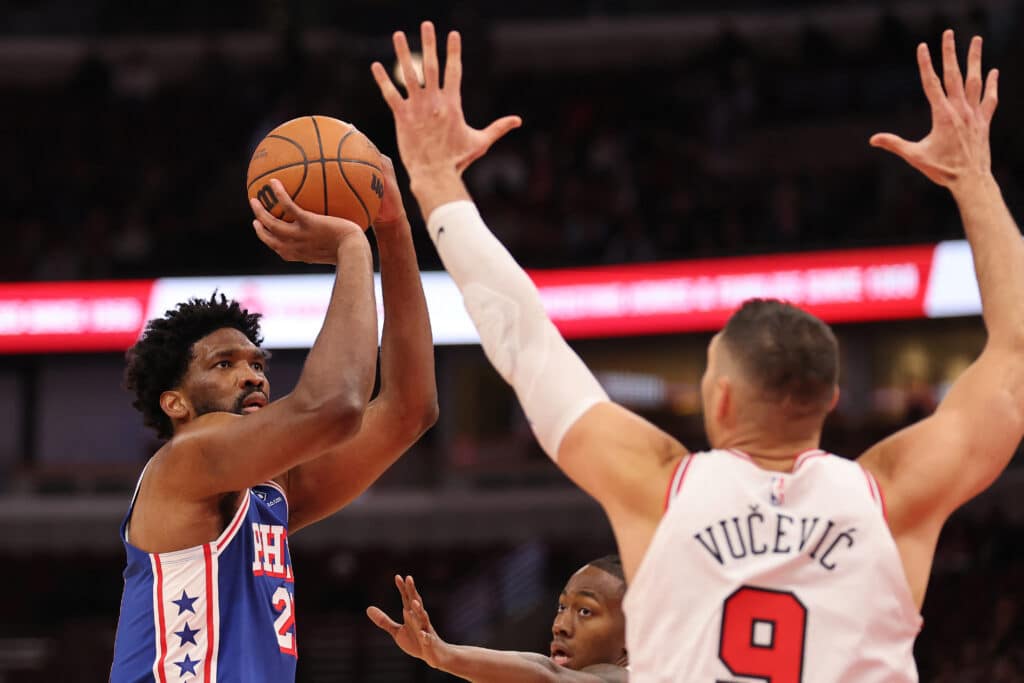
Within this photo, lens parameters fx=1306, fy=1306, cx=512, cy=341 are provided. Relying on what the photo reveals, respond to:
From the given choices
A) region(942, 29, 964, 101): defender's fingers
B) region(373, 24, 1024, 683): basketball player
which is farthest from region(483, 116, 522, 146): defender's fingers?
region(942, 29, 964, 101): defender's fingers

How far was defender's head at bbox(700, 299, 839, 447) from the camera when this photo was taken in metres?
2.49

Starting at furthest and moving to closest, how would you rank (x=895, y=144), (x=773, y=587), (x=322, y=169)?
(x=322, y=169), (x=895, y=144), (x=773, y=587)

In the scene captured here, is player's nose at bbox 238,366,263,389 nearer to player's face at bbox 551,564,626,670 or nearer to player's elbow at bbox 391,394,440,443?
player's elbow at bbox 391,394,440,443

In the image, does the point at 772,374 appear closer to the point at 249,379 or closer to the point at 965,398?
the point at 965,398

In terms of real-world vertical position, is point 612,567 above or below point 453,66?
below

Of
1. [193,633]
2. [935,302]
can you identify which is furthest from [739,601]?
[935,302]

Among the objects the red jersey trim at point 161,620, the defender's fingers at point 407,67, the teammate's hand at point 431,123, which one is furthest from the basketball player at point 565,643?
the defender's fingers at point 407,67

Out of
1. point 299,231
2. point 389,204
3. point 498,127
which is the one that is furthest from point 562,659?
point 498,127

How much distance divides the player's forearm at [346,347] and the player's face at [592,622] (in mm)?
1153

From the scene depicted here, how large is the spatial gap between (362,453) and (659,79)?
17.7 m

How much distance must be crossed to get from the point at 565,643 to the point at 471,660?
13.1 inches

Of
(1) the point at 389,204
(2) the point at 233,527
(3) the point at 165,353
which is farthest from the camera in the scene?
(1) the point at 389,204

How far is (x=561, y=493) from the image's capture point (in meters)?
16.5

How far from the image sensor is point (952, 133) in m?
2.87
